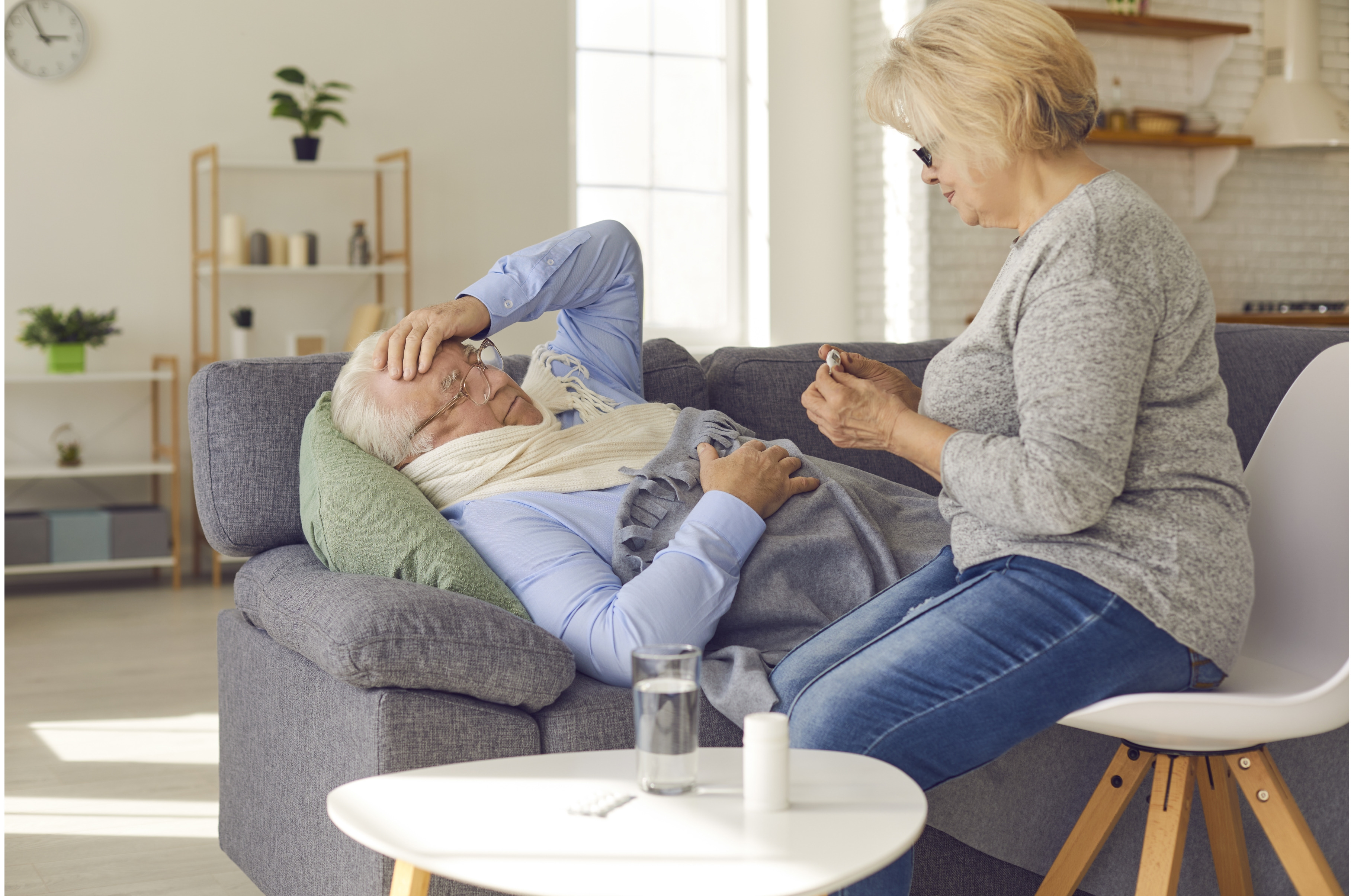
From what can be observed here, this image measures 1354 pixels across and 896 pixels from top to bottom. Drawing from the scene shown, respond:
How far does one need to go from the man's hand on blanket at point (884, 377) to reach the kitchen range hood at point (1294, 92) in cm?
496

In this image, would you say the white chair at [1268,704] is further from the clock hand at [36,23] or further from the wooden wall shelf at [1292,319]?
the clock hand at [36,23]

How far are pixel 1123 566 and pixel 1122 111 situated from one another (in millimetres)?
4895

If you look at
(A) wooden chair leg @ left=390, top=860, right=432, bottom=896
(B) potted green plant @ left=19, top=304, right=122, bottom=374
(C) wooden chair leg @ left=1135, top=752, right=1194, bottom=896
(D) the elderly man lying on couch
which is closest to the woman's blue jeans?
(C) wooden chair leg @ left=1135, top=752, right=1194, bottom=896

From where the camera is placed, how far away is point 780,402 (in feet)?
7.75

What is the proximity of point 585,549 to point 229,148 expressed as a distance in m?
4.21

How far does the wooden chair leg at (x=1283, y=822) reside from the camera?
4.75ft

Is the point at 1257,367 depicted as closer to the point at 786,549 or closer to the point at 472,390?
the point at 786,549

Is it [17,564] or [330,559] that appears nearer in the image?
[330,559]

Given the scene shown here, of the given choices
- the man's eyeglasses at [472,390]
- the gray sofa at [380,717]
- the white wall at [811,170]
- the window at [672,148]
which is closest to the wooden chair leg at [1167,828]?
the gray sofa at [380,717]

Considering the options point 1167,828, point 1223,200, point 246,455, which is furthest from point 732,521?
point 1223,200

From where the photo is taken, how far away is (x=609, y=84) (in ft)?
20.2

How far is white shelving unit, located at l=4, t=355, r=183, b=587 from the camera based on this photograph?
191 inches

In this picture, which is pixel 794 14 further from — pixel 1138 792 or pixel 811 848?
pixel 811 848

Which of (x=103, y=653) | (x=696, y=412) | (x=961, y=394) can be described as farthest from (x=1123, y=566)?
(x=103, y=653)
